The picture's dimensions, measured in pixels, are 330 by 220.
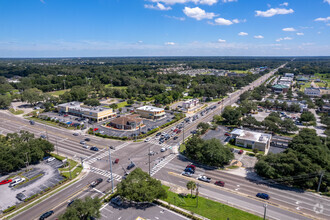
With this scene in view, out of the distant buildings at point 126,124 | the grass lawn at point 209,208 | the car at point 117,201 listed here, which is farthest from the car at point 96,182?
the distant buildings at point 126,124

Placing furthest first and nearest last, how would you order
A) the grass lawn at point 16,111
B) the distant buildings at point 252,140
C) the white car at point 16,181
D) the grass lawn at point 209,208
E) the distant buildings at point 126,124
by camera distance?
the grass lawn at point 16,111 < the distant buildings at point 126,124 < the distant buildings at point 252,140 < the white car at point 16,181 < the grass lawn at point 209,208

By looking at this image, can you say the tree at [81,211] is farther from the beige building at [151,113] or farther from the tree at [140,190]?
the beige building at [151,113]

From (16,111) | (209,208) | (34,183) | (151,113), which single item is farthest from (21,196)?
(16,111)

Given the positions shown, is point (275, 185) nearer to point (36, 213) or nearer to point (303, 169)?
point (303, 169)

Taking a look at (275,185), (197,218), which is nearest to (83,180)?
(197,218)

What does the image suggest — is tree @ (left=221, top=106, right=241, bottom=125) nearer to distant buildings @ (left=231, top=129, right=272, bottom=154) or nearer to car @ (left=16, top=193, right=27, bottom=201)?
distant buildings @ (left=231, top=129, right=272, bottom=154)
